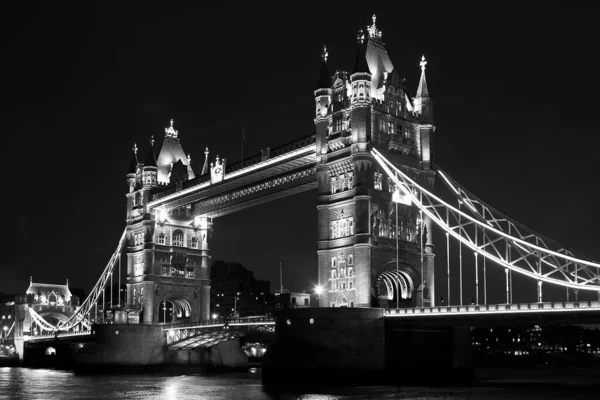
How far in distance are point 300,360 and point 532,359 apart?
8682cm

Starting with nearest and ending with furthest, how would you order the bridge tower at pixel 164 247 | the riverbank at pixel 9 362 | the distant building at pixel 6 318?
the bridge tower at pixel 164 247 → the riverbank at pixel 9 362 → the distant building at pixel 6 318

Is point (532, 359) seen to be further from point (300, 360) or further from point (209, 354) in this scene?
point (300, 360)

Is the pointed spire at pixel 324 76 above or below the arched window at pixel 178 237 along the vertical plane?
above

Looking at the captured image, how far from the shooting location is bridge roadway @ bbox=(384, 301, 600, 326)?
47.1 m

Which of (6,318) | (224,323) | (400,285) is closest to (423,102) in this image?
(400,285)

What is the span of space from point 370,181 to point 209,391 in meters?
18.2

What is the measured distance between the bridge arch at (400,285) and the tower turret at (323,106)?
33.0 ft

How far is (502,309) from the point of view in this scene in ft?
163

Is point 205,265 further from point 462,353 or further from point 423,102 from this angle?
point 462,353

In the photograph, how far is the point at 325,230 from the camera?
208 feet

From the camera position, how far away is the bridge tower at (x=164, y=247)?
90062 millimetres

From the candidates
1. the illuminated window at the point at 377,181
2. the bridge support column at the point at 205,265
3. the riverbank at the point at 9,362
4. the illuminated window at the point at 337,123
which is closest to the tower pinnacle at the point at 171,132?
the bridge support column at the point at 205,265

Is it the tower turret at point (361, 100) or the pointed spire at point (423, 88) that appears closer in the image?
the tower turret at point (361, 100)

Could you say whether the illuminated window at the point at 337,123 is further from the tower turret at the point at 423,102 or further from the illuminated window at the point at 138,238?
the illuminated window at the point at 138,238
